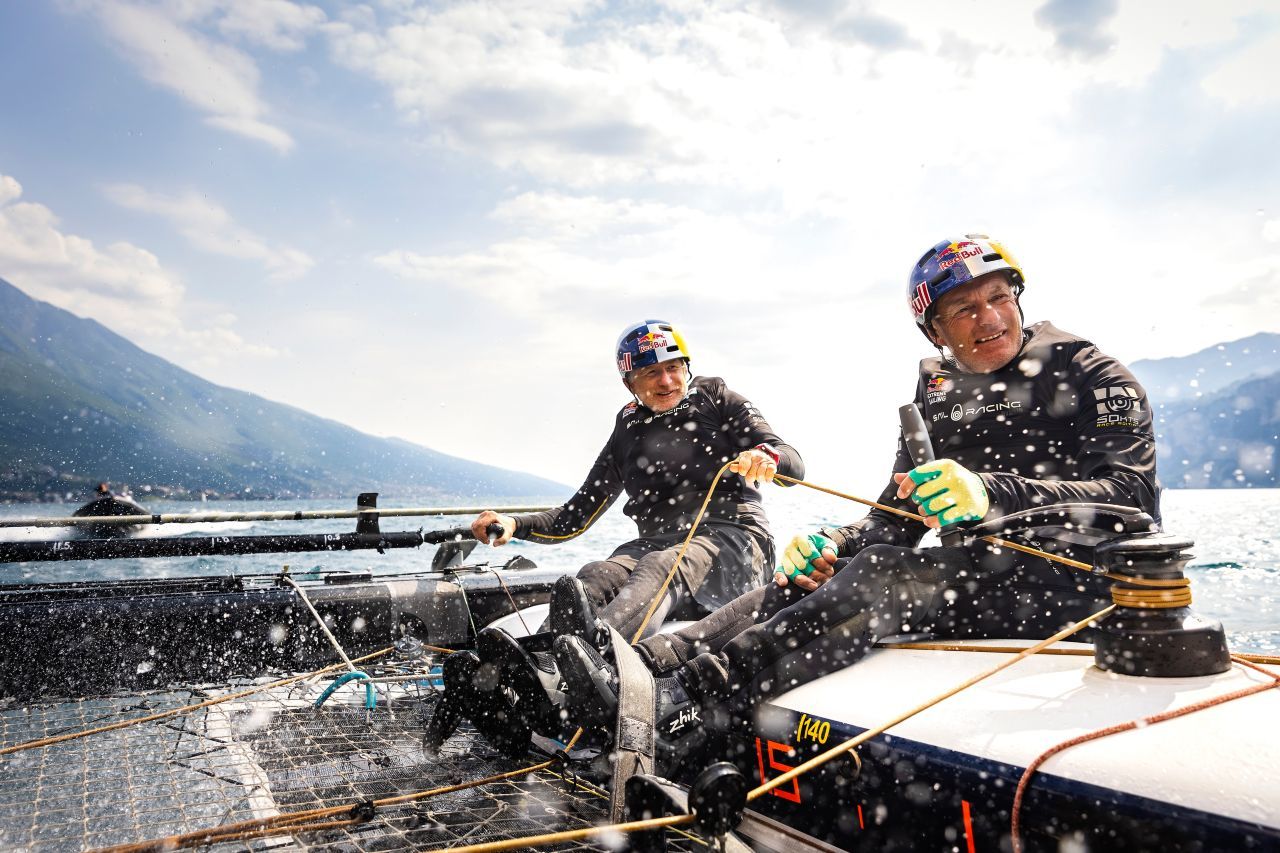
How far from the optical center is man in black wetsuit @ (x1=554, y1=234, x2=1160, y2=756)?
8.90 ft

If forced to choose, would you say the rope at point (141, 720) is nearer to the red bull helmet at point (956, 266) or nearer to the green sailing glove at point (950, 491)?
the green sailing glove at point (950, 491)

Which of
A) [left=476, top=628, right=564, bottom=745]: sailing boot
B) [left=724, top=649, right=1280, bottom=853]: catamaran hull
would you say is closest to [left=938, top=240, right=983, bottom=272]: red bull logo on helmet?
[left=724, top=649, right=1280, bottom=853]: catamaran hull

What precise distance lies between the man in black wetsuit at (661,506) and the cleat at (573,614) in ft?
0.09

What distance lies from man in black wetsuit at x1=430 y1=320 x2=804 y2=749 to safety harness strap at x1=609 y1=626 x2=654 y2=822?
2.55 feet

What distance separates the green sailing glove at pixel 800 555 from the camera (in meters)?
3.25

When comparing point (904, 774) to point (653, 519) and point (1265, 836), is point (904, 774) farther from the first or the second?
point (653, 519)

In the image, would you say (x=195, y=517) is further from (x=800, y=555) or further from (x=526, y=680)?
(x=800, y=555)

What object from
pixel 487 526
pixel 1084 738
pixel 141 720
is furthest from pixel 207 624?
pixel 1084 738

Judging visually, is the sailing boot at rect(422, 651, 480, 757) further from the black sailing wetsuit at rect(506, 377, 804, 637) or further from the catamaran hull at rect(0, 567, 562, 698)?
the catamaran hull at rect(0, 567, 562, 698)

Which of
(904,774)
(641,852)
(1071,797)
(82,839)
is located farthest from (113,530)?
(1071,797)

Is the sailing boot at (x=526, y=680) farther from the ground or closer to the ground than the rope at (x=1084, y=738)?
closer to the ground

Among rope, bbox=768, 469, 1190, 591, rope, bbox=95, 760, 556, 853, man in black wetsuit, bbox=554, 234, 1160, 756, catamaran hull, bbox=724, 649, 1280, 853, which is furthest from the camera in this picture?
man in black wetsuit, bbox=554, 234, 1160, 756

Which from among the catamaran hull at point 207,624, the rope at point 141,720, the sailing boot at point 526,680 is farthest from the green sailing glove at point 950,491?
the catamaran hull at point 207,624

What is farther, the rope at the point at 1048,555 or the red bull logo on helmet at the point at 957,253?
the red bull logo on helmet at the point at 957,253
